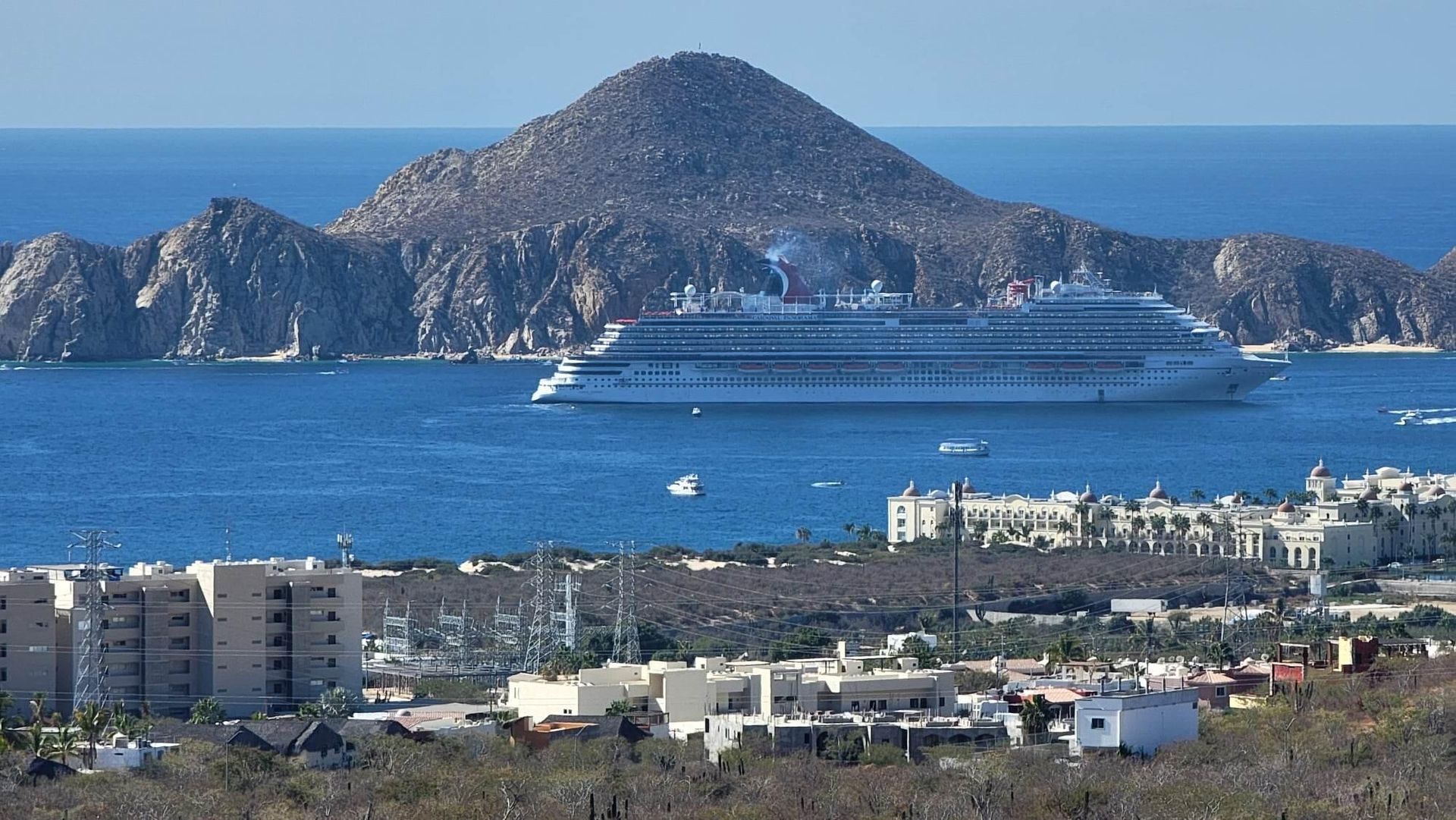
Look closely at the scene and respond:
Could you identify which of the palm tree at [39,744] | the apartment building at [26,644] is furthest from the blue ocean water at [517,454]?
the palm tree at [39,744]

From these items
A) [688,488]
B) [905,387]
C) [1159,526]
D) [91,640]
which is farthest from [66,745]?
[905,387]

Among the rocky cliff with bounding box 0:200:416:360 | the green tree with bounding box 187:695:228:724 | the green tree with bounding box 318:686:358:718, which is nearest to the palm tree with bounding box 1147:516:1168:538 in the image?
the green tree with bounding box 318:686:358:718

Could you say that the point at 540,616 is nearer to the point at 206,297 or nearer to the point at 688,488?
the point at 688,488

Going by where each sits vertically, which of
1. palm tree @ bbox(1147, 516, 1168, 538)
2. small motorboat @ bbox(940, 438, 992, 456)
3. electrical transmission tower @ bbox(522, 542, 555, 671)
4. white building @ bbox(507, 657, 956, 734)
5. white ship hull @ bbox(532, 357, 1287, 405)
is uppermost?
white building @ bbox(507, 657, 956, 734)

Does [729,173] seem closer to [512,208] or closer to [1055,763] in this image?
[512,208]

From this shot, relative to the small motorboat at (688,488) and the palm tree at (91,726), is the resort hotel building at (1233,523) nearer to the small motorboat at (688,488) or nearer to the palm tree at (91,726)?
the small motorboat at (688,488)

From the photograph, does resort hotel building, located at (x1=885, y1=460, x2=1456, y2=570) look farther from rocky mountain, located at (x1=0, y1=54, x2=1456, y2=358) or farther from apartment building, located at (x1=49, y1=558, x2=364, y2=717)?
rocky mountain, located at (x1=0, y1=54, x2=1456, y2=358)

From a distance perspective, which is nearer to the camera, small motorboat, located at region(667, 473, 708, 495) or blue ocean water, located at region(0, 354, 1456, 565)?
blue ocean water, located at region(0, 354, 1456, 565)
